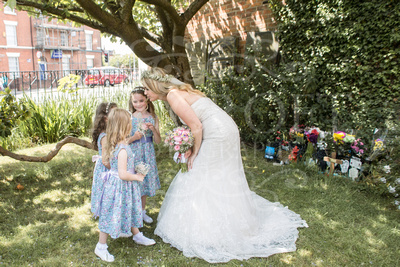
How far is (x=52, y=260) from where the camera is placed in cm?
268

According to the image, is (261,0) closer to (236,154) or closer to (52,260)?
(236,154)

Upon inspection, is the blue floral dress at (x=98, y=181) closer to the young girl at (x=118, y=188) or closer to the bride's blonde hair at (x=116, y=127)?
the young girl at (x=118, y=188)

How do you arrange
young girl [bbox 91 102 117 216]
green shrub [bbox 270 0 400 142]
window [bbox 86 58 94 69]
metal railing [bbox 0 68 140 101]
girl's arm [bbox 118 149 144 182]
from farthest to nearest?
1. window [bbox 86 58 94 69]
2. metal railing [bbox 0 68 140 101]
3. green shrub [bbox 270 0 400 142]
4. young girl [bbox 91 102 117 216]
5. girl's arm [bbox 118 149 144 182]

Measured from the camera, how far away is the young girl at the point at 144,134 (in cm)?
319

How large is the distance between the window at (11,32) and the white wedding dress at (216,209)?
97.1 ft

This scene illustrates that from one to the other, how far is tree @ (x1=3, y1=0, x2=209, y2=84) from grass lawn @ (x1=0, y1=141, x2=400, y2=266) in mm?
1971

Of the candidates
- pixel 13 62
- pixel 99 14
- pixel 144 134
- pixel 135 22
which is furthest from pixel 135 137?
pixel 13 62

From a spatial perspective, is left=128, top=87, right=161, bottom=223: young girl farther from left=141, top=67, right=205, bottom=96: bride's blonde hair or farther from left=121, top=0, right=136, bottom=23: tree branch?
left=121, top=0, right=136, bottom=23: tree branch

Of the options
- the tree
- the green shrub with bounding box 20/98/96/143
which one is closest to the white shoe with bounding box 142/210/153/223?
the tree

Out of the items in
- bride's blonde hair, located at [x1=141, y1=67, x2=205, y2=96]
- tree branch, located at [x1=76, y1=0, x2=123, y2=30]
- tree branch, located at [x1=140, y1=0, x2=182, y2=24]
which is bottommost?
bride's blonde hair, located at [x1=141, y1=67, x2=205, y2=96]

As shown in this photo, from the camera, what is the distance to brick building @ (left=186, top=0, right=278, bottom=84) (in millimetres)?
A: 6547

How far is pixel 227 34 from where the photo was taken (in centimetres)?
758

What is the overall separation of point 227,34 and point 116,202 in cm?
610

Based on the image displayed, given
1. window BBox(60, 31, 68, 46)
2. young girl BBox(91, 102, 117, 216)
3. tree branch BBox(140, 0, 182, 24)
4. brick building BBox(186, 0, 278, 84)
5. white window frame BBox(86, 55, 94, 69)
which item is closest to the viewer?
young girl BBox(91, 102, 117, 216)
